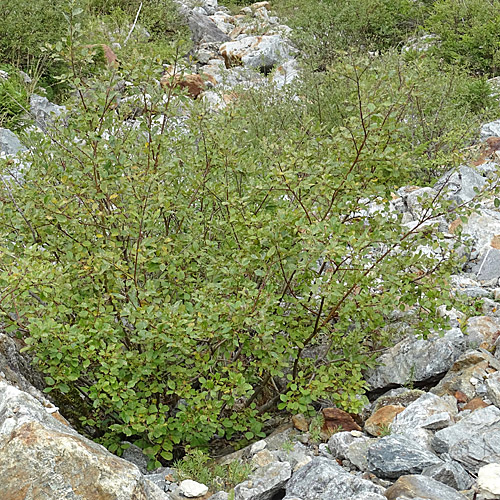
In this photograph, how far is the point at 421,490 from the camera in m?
2.67

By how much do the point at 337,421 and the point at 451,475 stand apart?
1.06m

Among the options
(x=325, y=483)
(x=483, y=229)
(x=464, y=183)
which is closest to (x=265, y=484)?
(x=325, y=483)

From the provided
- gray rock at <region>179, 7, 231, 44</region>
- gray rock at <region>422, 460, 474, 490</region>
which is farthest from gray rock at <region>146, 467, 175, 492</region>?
gray rock at <region>179, 7, 231, 44</region>

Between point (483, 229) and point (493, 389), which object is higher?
point (493, 389)

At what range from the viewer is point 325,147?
418 centimetres

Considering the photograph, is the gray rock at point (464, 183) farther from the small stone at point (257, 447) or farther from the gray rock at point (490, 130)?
the small stone at point (257, 447)

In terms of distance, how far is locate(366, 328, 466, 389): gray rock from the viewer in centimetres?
428

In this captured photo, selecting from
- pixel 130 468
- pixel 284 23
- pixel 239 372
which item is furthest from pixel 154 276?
pixel 284 23

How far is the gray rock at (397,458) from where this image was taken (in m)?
3.03

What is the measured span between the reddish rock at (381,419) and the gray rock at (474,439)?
1.39 feet

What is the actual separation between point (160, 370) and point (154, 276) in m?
0.75

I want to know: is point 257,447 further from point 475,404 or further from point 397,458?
point 475,404

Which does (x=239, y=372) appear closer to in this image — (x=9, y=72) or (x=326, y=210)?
(x=326, y=210)

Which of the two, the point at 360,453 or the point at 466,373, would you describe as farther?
the point at 466,373
